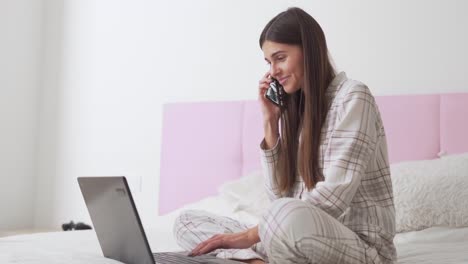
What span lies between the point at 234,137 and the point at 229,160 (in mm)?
106

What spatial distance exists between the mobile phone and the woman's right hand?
18 millimetres

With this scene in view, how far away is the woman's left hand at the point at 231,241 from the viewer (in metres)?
1.42

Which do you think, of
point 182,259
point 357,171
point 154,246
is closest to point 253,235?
point 182,259

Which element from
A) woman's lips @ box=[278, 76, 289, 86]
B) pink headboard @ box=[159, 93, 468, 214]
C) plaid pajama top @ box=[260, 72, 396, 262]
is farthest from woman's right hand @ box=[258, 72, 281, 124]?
pink headboard @ box=[159, 93, 468, 214]

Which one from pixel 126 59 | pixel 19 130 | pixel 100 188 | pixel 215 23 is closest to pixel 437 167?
pixel 100 188

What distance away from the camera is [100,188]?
55.4 inches

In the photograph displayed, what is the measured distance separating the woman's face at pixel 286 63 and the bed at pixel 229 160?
53 centimetres

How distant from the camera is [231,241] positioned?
144cm

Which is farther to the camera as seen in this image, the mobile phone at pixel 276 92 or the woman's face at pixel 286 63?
the mobile phone at pixel 276 92

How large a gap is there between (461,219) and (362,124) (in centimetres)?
63

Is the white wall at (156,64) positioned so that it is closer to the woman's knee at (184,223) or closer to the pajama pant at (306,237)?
the woman's knee at (184,223)

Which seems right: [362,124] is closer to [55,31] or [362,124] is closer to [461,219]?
[461,219]

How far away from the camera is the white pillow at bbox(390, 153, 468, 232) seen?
1855mm

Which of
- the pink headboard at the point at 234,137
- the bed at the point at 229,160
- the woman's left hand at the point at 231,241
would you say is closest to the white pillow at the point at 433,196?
the bed at the point at 229,160
